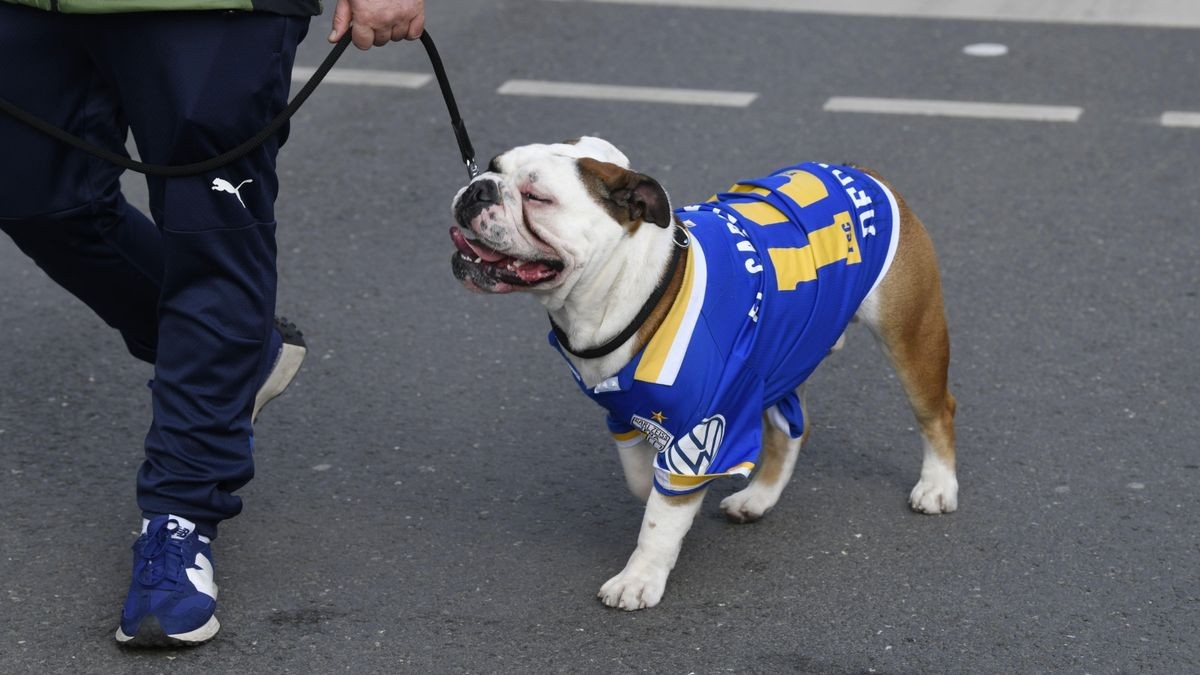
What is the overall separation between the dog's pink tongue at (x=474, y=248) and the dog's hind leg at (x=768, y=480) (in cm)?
96

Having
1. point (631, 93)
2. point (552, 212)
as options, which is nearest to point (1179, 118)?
point (631, 93)

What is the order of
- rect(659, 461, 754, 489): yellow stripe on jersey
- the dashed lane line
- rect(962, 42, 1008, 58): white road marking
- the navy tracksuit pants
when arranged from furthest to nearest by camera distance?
rect(962, 42, 1008, 58): white road marking < the dashed lane line < rect(659, 461, 754, 489): yellow stripe on jersey < the navy tracksuit pants

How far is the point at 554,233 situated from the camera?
3350 millimetres

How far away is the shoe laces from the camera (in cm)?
350

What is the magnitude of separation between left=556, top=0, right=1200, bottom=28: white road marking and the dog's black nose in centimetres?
551

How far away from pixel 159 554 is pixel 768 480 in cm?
149

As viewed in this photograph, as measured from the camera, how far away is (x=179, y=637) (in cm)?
346

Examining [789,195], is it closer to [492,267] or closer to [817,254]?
[817,254]

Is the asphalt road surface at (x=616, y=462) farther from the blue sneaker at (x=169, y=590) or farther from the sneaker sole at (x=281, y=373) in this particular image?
the sneaker sole at (x=281, y=373)

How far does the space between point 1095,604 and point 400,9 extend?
202 cm

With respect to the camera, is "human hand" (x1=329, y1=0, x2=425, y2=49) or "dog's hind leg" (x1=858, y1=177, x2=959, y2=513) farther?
Result: "dog's hind leg" (x1=858, y1=177, x2=959, y2=513)

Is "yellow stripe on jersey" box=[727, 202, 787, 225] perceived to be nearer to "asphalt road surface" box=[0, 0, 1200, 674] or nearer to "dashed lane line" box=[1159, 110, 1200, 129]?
"asphalt road surface" box=[0, 0, 1200, 674]

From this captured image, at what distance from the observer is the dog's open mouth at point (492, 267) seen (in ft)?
11.1

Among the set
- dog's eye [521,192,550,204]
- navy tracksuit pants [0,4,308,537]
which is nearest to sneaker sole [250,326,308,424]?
navy tracksuit pants [0,4,308,537]
